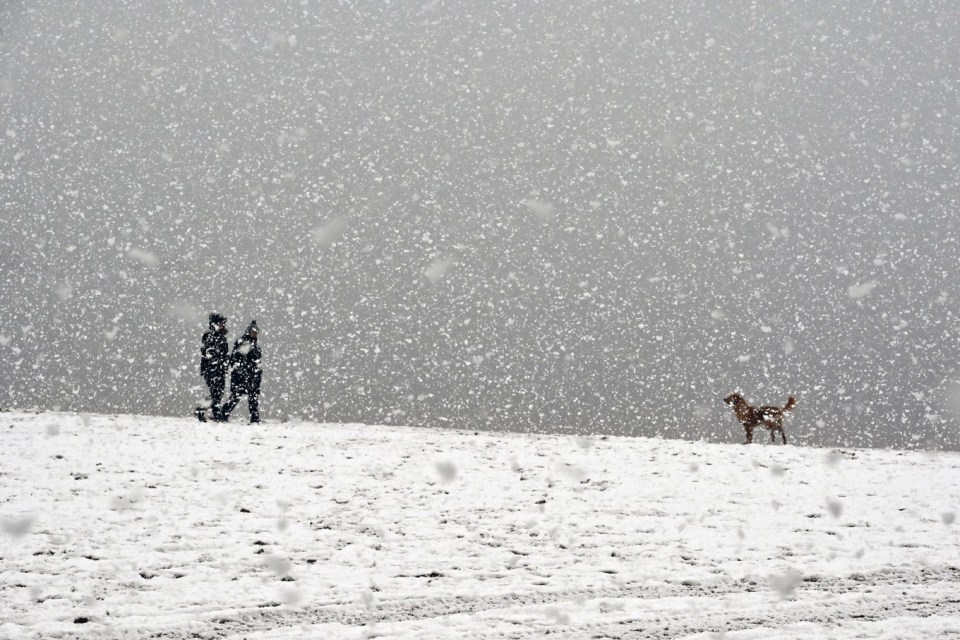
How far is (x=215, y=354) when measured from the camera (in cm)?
1374

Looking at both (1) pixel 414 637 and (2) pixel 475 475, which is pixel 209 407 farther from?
(1) pixel 414 637

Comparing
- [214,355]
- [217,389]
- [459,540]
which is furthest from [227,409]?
[459,540]

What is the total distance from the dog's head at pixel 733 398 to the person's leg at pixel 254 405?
309 inches

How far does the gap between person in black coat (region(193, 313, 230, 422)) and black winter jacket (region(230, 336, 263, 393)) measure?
0.14 m

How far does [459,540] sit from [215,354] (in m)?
7.90

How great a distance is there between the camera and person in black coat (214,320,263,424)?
1385 cm

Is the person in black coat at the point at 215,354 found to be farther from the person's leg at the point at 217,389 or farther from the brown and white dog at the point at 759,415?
the brown and white dog at the point at 759,415

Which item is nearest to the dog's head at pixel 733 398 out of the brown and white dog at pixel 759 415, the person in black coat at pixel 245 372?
the brown and white dog at pixel 759 415

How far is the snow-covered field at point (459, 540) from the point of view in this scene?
505cm

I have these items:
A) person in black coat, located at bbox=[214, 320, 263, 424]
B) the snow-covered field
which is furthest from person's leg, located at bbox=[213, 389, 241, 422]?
the snow-covered field

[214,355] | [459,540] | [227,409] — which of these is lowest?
[459,540]

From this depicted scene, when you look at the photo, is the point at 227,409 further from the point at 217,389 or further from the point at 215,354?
the point at 215,354

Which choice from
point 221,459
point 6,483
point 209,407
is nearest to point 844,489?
point 221,459

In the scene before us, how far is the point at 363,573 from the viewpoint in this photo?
610 centimetres
